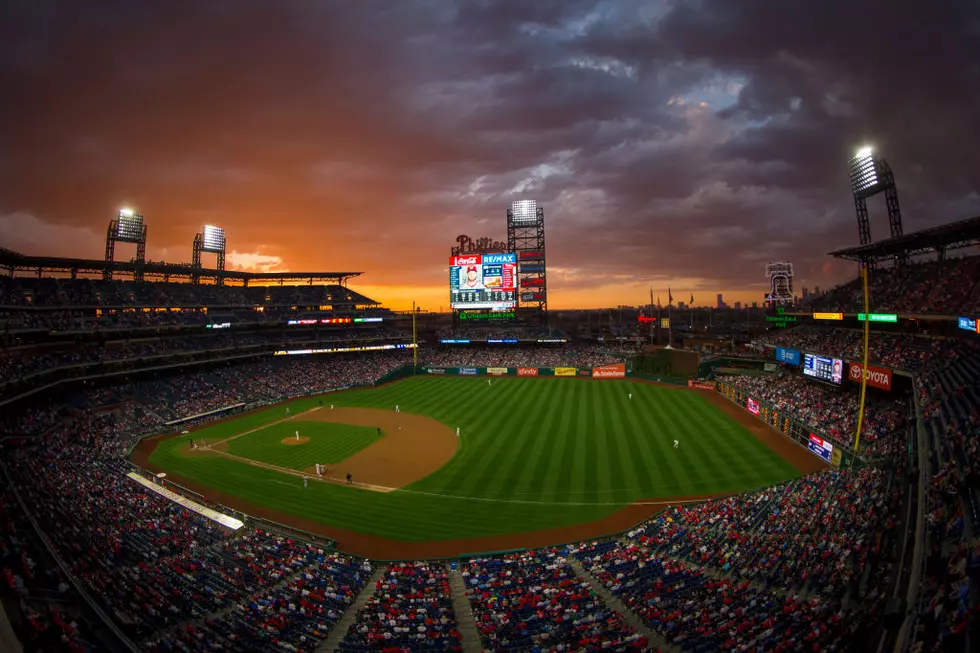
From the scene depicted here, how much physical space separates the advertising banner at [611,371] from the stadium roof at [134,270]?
130ft

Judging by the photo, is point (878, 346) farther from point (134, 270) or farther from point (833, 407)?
point (134, 270)

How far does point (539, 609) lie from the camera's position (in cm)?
1388

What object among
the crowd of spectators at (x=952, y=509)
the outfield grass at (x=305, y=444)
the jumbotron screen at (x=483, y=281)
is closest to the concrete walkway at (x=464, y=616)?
the crowd of spectators at (x=952, y=509)

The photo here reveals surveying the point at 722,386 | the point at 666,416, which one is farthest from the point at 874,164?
the point at 666,416

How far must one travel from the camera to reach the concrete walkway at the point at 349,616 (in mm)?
13000

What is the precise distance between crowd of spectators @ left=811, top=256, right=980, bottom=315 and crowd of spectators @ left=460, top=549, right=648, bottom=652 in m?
28.4

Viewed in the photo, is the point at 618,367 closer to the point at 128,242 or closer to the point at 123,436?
the point at 123,436

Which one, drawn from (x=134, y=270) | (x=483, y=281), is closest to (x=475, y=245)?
(x=483, y=281)

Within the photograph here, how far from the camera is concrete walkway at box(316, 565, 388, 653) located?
13000 millimetres

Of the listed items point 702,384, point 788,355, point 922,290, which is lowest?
point 702,384

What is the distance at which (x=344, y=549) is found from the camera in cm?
2016

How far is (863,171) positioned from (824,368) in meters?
23.2

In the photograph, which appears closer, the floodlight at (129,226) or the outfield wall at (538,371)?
the floodlight at (129,226)

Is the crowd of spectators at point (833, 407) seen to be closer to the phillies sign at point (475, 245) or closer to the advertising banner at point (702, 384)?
the advertising banner at point (702, 384)
